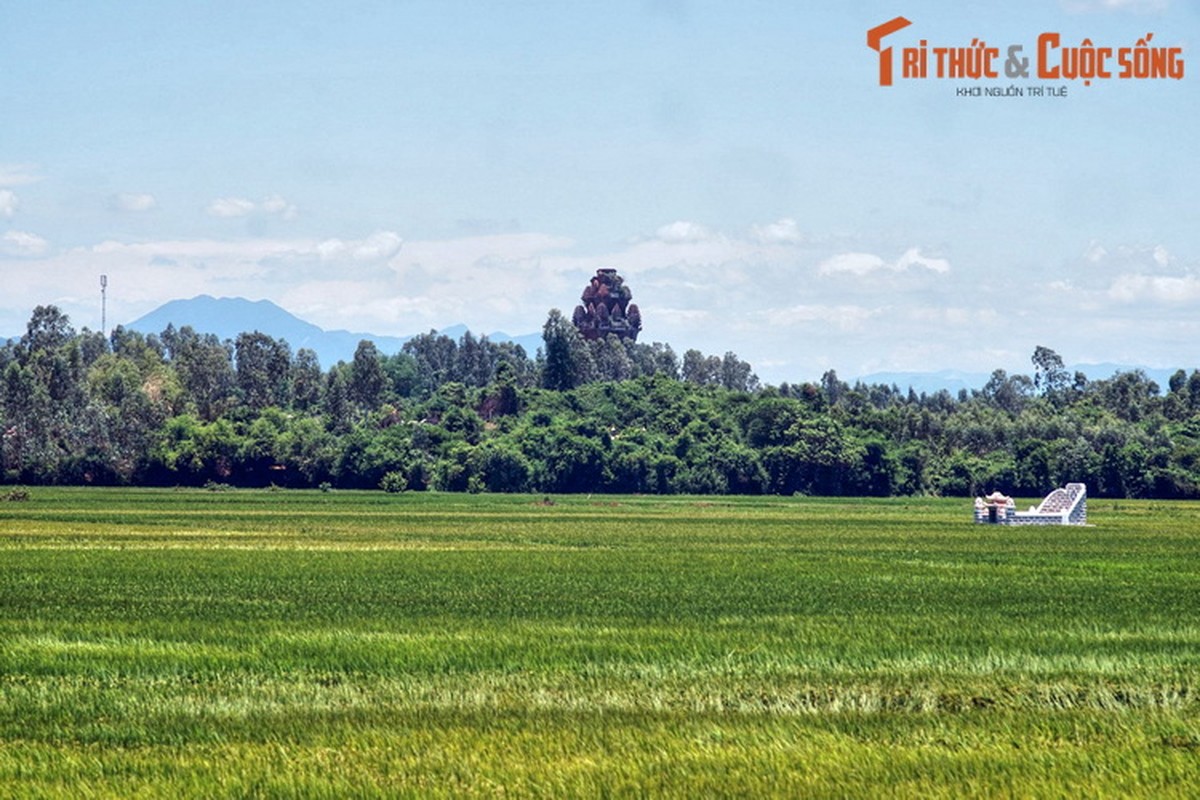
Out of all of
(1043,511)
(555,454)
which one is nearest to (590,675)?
(1043,511)

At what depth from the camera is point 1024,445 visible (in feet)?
533

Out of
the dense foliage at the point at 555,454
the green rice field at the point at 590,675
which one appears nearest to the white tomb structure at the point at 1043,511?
the green rice field at the point at 590,675

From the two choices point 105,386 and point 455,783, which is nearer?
point 455,783

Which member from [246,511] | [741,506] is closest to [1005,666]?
[246,511]

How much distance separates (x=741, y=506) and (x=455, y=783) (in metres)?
107

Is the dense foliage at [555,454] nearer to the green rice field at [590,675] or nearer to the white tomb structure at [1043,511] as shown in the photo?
the white tomb structure at [1043,511]

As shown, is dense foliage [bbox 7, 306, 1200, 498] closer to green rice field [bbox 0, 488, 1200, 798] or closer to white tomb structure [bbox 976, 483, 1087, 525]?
white tomb structure [bbox 976, 483, 1087, 525]

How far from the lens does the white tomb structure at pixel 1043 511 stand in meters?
91.5

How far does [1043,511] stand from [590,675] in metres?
71.6

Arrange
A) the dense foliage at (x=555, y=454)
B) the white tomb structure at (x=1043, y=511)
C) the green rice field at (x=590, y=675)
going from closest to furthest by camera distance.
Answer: the green rice field at (x=590, y=675) < the white tomb structure at (x=1043, y=511) < the dense foliage at (x=555, y=454)

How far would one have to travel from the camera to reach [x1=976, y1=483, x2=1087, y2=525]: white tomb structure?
91.5 m

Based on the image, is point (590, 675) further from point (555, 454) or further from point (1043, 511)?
point (555, 454)

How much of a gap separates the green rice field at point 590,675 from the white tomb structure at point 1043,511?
112 ft

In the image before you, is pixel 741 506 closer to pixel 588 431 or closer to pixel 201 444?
pixel 588 431
